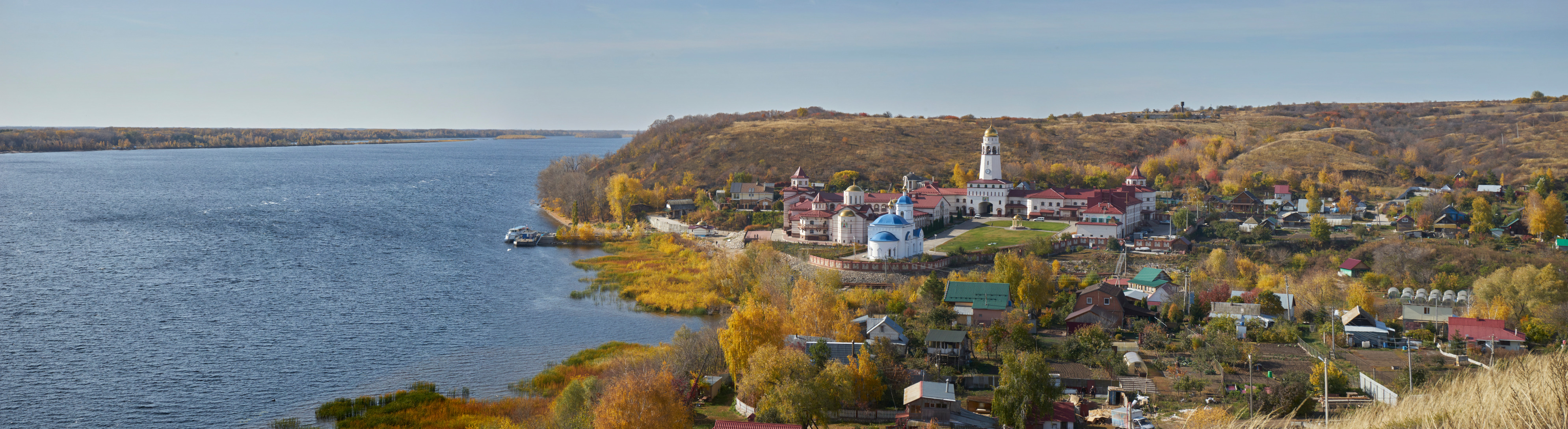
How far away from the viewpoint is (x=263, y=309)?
111ft

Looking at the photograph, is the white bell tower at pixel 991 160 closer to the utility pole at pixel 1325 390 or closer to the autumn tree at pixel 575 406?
the utility pole at pixel 1325 390

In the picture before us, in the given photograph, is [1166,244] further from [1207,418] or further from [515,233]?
[515,233]

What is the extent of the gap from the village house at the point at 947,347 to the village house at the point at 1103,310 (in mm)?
5518

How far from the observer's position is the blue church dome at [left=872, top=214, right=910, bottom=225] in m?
41.9

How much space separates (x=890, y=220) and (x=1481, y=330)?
72.1 ft

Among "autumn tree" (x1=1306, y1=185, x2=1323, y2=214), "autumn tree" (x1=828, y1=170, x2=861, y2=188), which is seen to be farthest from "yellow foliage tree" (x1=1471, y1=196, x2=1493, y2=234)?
"autumn tree" (x1=828, y1=170, x2=861, y2=188)

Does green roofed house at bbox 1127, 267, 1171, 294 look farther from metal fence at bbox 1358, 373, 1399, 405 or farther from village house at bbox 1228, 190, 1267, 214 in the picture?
village house at bbox 1228, 190, 1267, 214

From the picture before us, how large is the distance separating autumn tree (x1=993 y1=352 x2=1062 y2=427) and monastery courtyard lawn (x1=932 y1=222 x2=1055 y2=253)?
23462 millimetres

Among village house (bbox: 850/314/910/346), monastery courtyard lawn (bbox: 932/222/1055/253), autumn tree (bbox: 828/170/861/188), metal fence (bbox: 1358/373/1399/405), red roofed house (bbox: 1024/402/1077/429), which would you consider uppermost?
autumn tree (bbox: 828/170/861/188)

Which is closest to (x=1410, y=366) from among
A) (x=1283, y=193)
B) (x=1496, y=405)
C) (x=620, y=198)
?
(x=1496, y=405)

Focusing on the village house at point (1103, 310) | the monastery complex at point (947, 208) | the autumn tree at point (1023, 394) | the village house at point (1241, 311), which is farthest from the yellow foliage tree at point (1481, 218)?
the autumn tree at point (1023, 394)

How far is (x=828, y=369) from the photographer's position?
66.3 feet

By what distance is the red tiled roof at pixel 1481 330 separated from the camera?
82.7ft

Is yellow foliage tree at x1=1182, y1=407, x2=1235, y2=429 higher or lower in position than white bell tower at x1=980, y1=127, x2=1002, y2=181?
lower
